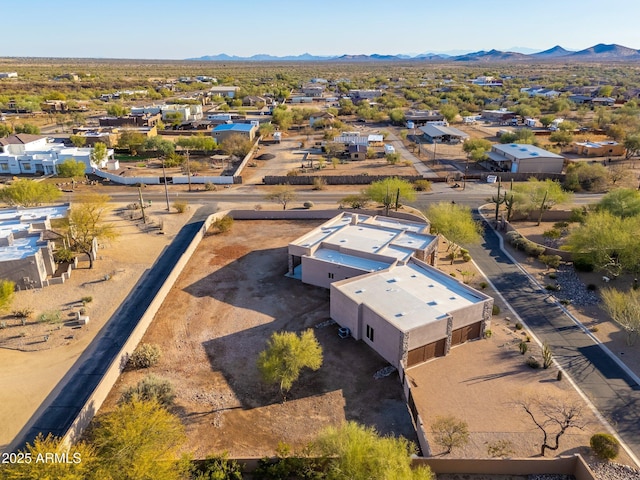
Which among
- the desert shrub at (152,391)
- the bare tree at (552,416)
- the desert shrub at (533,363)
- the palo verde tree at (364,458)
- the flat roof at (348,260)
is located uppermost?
the flat roof at (348,260)

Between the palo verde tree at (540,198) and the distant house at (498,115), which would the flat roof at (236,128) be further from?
the distant house at (498,115)

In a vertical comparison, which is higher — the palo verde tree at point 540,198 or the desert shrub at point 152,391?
the palo verde tree at point 540,198

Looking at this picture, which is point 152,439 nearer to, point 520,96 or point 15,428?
point 15,428

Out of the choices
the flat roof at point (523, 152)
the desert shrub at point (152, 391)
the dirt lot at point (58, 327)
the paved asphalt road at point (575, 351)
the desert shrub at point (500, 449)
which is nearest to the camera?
the desert shrub at point (500, 449)

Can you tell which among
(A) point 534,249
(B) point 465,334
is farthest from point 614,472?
(A) point 534,249

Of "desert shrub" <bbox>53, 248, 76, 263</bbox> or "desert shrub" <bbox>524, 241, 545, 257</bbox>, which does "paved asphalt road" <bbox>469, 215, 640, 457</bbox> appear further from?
"desert shrub" <bbox>53, 248, 76, 263</bbox>

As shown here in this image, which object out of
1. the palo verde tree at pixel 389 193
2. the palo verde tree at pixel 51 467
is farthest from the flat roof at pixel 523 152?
the palo verde tree at pixel 51 467

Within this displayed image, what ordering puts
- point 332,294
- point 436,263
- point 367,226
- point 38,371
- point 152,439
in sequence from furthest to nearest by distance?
point 367,226
point 436,263
point 332,294
point 38,371
point 152,439

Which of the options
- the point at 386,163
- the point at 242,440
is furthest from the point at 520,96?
the point at 242,440
